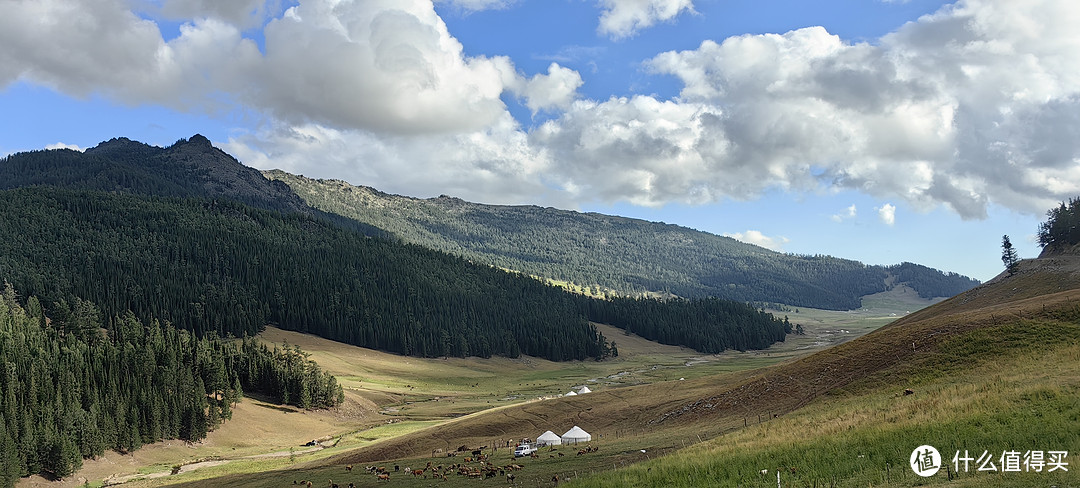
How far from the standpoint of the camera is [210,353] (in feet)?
403

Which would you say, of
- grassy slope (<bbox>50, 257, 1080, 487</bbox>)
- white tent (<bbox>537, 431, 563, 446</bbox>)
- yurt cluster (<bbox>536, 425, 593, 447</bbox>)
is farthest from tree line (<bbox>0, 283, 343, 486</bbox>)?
yurt cluster (<bbox>536, 425, 593, 447</bbox>)

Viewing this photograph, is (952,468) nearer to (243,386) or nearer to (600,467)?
(600,467)

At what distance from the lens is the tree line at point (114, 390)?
80.4 m

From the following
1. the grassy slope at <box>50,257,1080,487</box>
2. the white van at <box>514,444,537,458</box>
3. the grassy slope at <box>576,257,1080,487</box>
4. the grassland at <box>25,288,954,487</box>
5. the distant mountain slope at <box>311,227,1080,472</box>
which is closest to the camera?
the grassy slope at <box>576,257,1080,487</box>

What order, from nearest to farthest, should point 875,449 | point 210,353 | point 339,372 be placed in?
point 875,449 → point 210,353 → point 339,372

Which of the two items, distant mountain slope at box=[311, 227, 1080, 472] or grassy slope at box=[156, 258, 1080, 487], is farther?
distant mountain slope at box=[311, 227, 1080, 472]

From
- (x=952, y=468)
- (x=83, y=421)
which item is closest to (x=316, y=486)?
(x=952, y=468)

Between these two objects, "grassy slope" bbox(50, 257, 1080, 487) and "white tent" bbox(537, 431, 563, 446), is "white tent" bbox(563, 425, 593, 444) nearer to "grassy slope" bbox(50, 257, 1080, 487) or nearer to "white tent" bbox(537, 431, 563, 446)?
"white tent" bbox(537, 431, 563, 446)

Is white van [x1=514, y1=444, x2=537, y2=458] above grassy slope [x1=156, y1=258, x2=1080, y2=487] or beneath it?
beneath

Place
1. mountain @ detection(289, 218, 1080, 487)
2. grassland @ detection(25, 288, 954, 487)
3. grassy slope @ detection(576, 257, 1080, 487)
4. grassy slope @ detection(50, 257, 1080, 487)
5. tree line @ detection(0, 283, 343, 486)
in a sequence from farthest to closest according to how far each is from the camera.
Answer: tree line @ detection(0, 283, 343, 486), grassland @ detection(25, 288, 954, 487), grassy slope @ detection(50, 257, 1080, 487), mountain @ detection(289, 218, 1080, 487), grassy slope @ detection(576, 257, 1080, 487)

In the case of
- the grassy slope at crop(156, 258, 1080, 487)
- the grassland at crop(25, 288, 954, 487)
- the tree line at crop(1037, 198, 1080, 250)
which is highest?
the tree line at crop(1037, 198, 1080, 250)

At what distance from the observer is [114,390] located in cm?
9731

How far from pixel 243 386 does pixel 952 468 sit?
134 metres

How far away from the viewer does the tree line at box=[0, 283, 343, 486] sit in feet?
264
